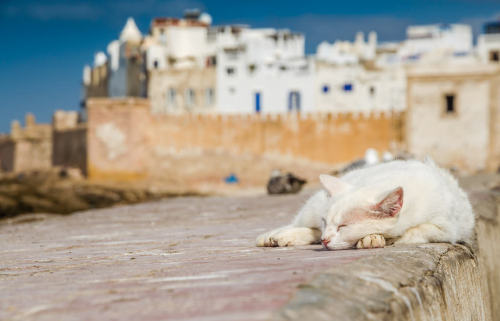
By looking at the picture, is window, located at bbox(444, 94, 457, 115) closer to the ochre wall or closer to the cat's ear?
the cat's ear

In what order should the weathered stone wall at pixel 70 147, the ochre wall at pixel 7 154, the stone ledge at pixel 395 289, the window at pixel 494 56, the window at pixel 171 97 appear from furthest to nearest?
the ochre wall at pixel 7 154 < the window at pixel 494 56 < the window at pixel 171 97 < the weathered stone wall at pixel 70 147 < the stone ledge at pixel 395 289

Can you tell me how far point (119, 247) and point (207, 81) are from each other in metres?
40.4

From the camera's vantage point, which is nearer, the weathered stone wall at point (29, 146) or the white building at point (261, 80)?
the white building at point (261, 80)

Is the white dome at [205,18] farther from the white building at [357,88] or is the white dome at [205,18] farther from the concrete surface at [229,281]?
the concrete surface at [229,281]

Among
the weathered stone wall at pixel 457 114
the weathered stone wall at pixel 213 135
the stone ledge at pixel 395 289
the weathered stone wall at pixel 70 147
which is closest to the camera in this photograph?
the stone ledge at pixel 395 289

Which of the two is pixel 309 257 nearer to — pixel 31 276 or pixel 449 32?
pixel 31 276

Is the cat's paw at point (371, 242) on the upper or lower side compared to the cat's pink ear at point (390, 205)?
lower

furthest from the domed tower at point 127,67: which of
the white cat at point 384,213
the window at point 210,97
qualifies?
the white cat at point 384,213

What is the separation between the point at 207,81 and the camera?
44.2 m

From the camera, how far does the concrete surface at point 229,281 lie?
188cm

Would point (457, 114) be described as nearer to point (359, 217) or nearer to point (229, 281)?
point (359, 217)

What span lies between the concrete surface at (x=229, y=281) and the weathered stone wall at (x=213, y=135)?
2606cm

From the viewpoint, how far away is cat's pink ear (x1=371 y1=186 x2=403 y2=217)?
3.44 m

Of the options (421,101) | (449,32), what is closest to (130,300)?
(421,101)
